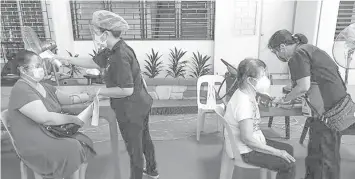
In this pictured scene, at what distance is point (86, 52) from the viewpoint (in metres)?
4.91

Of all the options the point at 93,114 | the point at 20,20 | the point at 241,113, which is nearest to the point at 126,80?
the point at 93,114

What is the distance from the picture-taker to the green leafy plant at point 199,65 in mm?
4812

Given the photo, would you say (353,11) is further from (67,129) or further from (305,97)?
(67,129)

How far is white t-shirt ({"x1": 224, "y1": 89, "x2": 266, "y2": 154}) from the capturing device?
1.74 meters

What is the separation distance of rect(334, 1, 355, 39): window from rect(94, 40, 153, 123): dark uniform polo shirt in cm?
390

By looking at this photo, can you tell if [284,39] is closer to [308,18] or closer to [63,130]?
[63,130]

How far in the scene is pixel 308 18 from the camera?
14.9ft

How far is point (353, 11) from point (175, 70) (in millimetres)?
3067

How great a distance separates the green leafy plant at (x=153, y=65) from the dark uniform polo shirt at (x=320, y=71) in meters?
3.08

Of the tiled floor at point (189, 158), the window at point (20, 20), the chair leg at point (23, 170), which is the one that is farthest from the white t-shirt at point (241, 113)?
the window at point (20, 20)

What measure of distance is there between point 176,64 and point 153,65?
389mm

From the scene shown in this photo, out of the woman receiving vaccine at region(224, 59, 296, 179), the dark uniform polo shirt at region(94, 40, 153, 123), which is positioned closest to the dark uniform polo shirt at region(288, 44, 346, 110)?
the woman receiving vaccine at region(224, 59, 296, 179)

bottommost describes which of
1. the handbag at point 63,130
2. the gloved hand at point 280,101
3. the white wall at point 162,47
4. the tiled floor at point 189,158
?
the tiled floor at point 189,158

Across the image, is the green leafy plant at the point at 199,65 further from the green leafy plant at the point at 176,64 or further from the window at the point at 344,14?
the window at the point at 344,14
